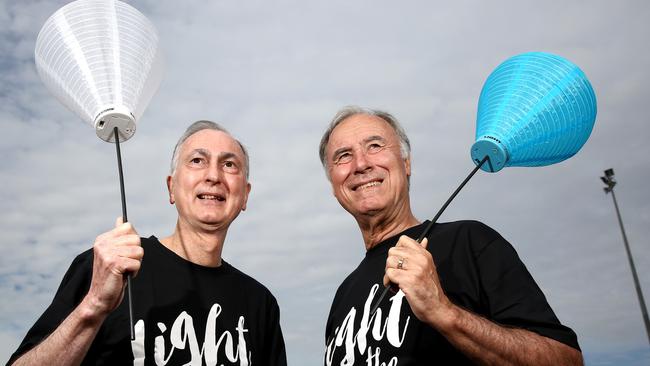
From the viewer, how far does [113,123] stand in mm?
2865

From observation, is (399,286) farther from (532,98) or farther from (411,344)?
(532,98)

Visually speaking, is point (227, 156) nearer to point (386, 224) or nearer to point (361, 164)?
point (361, 164)

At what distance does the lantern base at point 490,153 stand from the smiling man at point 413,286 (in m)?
0.40

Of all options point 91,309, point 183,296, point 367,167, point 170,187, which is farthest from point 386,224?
point 91,309

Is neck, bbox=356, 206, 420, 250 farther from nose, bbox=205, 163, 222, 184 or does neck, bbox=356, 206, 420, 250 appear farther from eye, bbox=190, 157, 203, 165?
eye, bbox=190, 157, 203, 165

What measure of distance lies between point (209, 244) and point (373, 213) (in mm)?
1223

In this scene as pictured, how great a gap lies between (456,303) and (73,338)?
2.03 m

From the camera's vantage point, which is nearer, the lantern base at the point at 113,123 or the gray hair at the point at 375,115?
the lantern base at the point at 113,123

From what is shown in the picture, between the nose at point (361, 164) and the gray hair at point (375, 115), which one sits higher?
the gray hair at point (375, 115)

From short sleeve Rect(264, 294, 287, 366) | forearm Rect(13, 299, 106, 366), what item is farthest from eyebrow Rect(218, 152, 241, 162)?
forearm Rect(13, 299, 106, 366)

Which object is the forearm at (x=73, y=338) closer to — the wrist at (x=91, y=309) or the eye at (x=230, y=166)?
the wrist at (x=91, y=309)

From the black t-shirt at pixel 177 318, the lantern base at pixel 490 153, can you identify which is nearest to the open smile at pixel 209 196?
the black t-shirt at pixel 177 318

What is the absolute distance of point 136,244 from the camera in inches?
98.0

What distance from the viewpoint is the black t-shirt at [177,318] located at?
3188 millimetres
